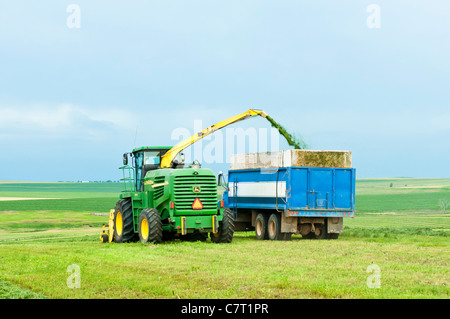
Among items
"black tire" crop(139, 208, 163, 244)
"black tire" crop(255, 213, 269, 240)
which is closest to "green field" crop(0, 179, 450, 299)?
"black tire" crop(139, 208, 163, 244)

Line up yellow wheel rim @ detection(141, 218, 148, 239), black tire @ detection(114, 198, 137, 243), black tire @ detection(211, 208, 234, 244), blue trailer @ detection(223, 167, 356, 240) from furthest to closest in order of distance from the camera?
blue trailer @ detection(223, 167, 356, 240)
black tire @ detection(114, 198, 137, 243)
black tire @ detection(211, 208, 234, 244)
yellow wheel rim @ detection(141, 218, 148, 239)

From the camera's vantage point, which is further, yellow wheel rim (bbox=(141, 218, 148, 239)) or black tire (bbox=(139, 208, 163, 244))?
yellow wheel rim (bbox=(141, 218, 148, 239))

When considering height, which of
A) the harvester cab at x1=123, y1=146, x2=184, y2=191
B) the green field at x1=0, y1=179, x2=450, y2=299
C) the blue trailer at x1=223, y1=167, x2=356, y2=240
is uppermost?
the harvester cab at x1=123, y1=146, x2=184, y2=191

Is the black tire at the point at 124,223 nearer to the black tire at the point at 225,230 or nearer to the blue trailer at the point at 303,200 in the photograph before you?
the black tire at the point at 225,230

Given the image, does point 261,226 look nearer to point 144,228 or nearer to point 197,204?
point 197,204

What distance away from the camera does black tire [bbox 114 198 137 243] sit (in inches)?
867

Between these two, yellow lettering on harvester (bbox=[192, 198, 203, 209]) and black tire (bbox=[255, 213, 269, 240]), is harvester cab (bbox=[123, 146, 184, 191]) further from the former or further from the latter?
black tire (bbox=[255, 213, 269, 240])

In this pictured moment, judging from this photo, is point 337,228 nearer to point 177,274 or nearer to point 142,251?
point 142,251

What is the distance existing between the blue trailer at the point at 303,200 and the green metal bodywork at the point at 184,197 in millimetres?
2851

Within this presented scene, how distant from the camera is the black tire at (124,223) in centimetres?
2203

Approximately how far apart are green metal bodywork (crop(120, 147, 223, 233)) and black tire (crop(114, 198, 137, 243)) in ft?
2.85

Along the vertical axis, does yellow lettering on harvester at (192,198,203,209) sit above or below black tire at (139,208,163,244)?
above
